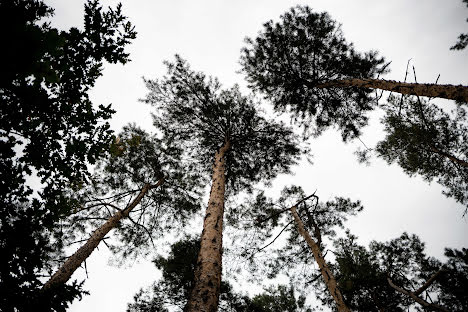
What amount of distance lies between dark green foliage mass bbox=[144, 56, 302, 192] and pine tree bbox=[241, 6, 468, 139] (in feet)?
3.07

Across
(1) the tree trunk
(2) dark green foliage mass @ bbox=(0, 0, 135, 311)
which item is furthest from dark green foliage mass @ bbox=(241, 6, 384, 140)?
(2) dark green foliage mass @ bbox=(0, 0, 135, 311)

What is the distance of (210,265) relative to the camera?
143 inches

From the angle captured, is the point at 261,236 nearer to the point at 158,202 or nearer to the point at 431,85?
the point at 158,202

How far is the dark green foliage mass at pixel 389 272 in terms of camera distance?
7.90 m

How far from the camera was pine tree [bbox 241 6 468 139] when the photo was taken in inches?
268

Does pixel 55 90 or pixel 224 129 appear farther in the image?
pixel 224 129

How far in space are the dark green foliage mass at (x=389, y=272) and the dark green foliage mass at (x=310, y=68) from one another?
4900mm

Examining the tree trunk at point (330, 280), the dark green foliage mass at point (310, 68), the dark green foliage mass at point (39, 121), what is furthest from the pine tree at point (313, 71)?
the dark green foliage mass at point (39, 121)

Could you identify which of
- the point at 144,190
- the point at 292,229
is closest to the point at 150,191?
the point at 144,190

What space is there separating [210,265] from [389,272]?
7746 millimetres

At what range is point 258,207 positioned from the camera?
9328 millimetres

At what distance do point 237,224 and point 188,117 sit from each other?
4.51 m

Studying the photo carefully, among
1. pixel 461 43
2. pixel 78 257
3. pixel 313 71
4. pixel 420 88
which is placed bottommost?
pixel 78 257

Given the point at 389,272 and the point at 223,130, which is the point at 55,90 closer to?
the point at 223,130
